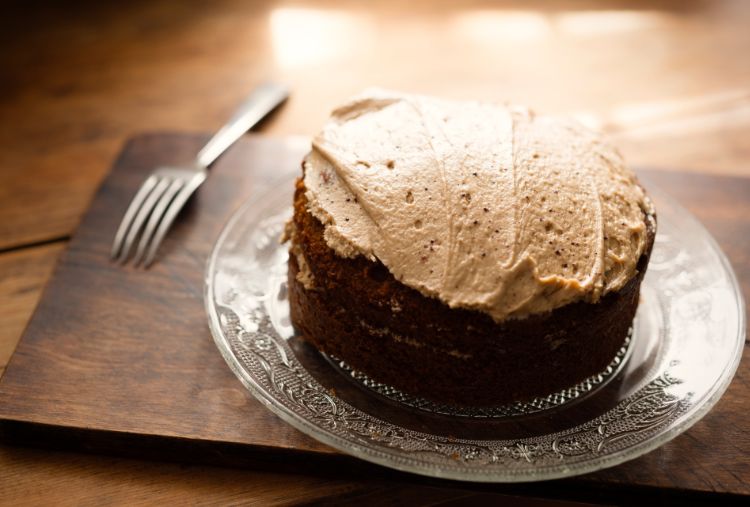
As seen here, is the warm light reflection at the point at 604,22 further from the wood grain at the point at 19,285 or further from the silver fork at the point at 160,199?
the wood grain at the point at 19,285

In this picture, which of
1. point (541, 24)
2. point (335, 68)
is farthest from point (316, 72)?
point (541, 24)

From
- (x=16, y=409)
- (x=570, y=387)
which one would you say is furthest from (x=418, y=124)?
(x=16, y=409)

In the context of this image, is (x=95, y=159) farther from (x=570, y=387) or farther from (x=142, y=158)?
(x=570, y=387)

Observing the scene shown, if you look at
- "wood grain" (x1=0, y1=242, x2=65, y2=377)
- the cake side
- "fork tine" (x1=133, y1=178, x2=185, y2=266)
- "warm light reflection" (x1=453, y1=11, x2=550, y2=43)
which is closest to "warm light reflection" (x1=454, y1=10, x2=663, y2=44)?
"warm light reflection" (x1=453, y1=11, x2=550, y2=43)

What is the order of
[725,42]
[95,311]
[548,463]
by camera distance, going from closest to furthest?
[548,463], [95,311], [725,42]

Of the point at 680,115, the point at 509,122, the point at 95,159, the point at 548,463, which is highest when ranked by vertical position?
the point at 509,122
